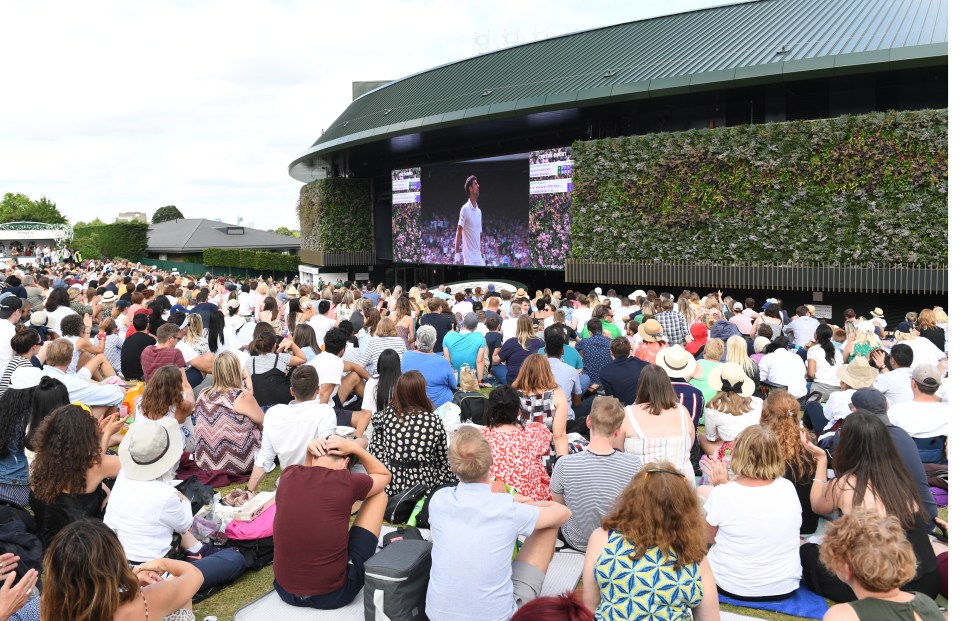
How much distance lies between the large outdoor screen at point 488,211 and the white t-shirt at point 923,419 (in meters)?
20.3

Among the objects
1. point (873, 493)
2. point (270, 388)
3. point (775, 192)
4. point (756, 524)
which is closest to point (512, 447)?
point (756, 524)

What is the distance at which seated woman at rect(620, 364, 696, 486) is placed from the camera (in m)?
6.32

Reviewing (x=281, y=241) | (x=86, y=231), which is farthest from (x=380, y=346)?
(x=86, y=231)

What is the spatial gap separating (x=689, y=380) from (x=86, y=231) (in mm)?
87186

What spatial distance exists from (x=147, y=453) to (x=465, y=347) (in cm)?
618

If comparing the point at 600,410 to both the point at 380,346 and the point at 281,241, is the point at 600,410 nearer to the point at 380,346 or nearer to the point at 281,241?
the point at 380,346

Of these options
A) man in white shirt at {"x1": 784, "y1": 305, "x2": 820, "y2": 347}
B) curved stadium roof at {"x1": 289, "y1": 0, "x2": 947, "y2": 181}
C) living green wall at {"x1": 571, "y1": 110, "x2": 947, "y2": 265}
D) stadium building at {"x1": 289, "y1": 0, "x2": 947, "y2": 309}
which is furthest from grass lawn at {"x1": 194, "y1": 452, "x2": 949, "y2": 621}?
curved stadium roof at {"x1": 289, "y1": 0, "x2": 947, "y2": 181}

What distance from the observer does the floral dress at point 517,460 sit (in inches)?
240

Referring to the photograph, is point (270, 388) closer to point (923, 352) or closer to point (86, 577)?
point (86, 577)

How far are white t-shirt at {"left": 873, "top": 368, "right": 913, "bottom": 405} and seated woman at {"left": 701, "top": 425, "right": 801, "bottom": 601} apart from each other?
3775 millimetres

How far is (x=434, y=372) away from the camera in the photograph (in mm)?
8695

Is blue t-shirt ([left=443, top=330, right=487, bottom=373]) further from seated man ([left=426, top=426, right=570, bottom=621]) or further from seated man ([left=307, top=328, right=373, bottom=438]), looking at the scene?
seated man ([left=426, top=426, right=570, bottom=621])

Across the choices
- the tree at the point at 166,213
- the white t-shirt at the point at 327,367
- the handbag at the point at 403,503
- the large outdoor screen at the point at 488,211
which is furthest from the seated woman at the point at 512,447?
the tree at the point at 166,213

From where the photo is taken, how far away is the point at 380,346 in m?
10.1
